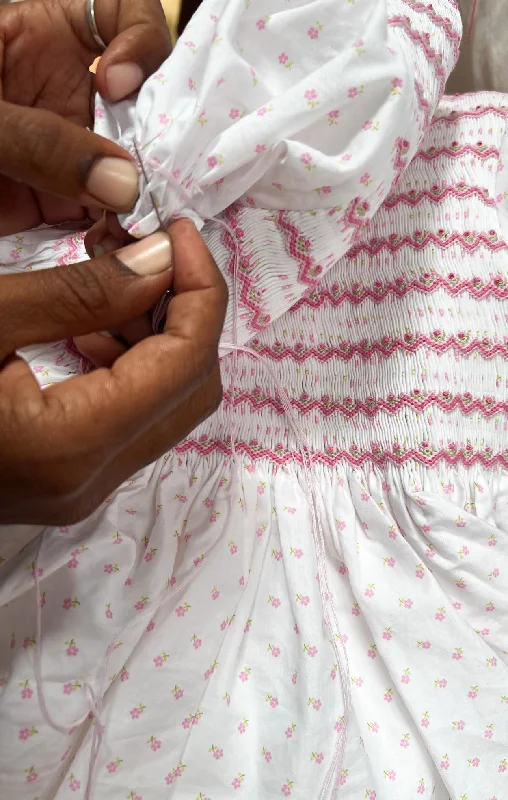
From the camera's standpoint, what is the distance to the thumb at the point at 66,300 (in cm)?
49

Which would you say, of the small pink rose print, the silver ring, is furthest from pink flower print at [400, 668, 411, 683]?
the silver ring

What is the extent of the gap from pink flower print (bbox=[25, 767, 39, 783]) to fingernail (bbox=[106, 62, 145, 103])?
73 centimetres

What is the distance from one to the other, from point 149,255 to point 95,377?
12 cm

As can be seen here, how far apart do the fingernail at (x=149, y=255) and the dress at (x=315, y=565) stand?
4.8 inches

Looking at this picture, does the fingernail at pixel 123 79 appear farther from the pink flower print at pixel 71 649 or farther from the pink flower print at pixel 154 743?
the pink flower print at pixel 154 743

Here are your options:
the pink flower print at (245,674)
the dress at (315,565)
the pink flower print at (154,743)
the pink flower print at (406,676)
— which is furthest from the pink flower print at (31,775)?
the pink flower print at (406,676)

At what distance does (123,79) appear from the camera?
61cm

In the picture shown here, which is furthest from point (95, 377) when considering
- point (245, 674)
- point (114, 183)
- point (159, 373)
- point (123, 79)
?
point (245, 674)

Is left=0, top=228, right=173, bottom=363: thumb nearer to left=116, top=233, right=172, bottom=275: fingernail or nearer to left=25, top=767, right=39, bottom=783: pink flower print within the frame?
left=116, top=233, right=172, bottom=275: fingernail

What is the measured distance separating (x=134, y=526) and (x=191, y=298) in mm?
337

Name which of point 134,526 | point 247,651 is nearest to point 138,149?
point 134,526

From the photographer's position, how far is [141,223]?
57 centimetres

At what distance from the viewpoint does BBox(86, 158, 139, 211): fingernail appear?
0.53 meters

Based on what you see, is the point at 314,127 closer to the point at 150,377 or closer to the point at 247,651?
the point at 150,377
